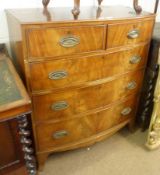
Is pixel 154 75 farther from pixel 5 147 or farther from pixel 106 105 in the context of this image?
pixel 5 147

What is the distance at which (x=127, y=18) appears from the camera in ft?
3.92

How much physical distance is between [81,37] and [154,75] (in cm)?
79

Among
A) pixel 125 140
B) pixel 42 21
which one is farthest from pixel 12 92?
pixel 125 140

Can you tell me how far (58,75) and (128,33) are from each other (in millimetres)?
492

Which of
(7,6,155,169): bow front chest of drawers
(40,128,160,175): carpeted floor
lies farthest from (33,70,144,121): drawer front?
(40,128,160,175): carpeted floor

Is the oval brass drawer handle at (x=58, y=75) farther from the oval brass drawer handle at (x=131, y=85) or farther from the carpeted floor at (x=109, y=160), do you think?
the carpeted floor at (x=109, y=160)

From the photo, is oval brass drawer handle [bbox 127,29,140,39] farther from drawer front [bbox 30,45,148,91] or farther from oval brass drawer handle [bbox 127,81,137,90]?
oval brass drawer handle [bbox 127,81,137,90]

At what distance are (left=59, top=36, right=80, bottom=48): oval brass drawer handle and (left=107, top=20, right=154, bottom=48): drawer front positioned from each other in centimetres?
20

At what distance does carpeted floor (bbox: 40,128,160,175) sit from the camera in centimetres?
157

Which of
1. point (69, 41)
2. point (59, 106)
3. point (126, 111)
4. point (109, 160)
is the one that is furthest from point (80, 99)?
point (109, 160)

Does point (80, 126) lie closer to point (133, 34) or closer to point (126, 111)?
point (126, 111)

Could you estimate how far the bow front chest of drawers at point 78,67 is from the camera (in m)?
1.06

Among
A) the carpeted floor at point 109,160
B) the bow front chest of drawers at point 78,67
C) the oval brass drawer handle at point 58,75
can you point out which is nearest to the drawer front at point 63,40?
the bow front chest of drawers at point 78,67

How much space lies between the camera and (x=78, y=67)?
120 centimetres
